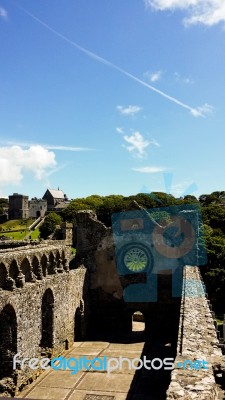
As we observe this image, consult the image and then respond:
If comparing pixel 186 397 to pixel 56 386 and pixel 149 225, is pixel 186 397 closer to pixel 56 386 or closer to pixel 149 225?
pixel 56 386

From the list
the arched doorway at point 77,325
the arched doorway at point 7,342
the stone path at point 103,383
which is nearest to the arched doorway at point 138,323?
the arched doorway at point 77,325

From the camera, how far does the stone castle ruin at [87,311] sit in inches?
314

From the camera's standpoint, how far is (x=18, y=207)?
10531cm

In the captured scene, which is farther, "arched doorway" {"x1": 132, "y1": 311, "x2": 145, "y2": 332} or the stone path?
"arched doorway" {"x1": 132, "y1": 311, "x2": 145, "y2": 332}

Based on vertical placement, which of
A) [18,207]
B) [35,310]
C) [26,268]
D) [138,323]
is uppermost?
[18,207]

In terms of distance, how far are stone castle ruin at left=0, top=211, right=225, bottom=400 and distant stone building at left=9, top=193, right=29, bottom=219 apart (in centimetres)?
7797

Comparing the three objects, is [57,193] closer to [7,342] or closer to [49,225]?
[49,225]

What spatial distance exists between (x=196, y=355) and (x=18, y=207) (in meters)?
101

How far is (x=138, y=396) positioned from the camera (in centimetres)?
1567

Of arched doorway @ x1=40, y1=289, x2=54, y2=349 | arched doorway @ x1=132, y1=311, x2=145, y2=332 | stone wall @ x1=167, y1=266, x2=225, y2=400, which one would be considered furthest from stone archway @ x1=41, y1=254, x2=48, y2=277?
stone wall @ x1=167, y1=266, x2=225, y2=400

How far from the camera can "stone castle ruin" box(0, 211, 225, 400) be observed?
798cm

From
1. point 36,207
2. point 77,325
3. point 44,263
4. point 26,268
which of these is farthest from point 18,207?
point 26,268

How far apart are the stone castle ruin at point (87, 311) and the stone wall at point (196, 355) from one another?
0.01 m
